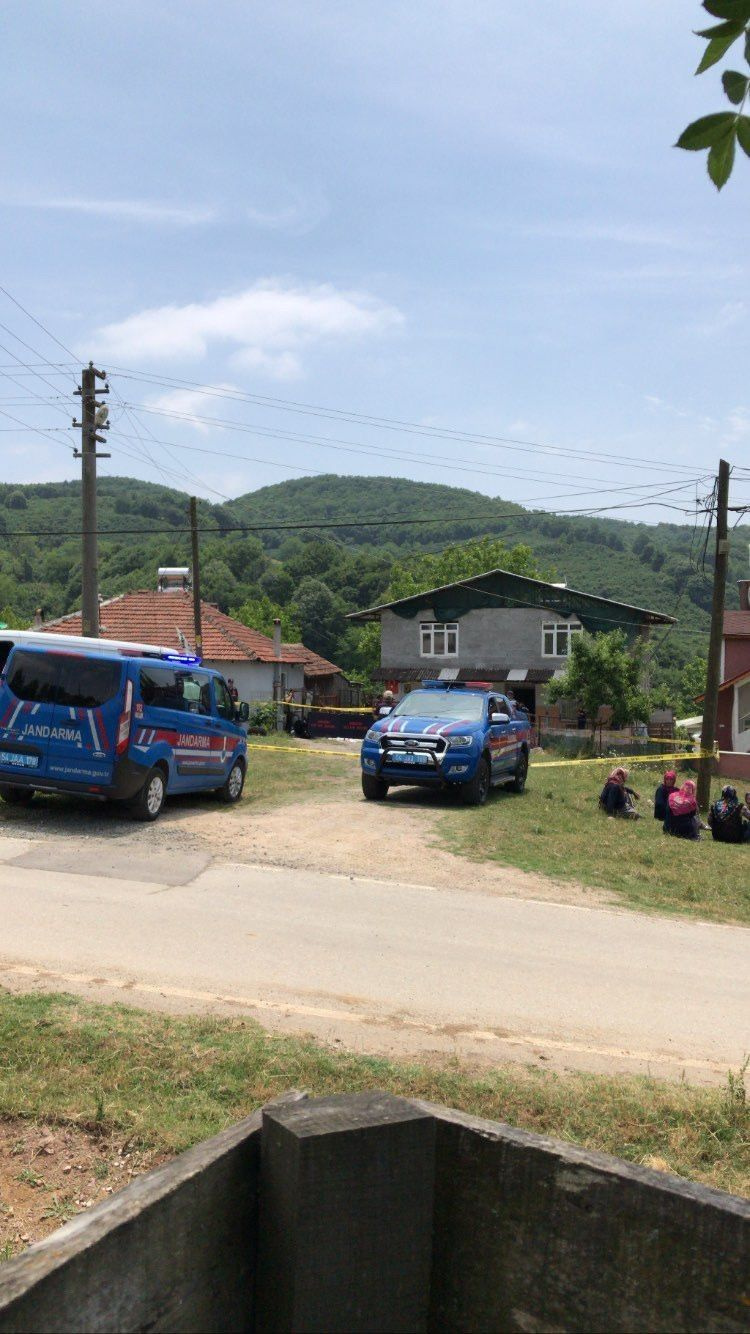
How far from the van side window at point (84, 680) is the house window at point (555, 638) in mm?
43146

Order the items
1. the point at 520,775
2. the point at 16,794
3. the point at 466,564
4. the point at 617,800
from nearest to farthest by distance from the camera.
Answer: the point at 16,794 < the point at 617,800 < the point at 520,775 < the point at 466,564

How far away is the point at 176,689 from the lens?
14492 millimetres

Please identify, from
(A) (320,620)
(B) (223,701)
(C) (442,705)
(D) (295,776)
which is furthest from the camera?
(A) (320,620)

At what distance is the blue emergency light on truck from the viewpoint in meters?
16.3

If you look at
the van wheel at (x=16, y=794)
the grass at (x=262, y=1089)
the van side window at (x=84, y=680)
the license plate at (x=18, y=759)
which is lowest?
the grass at (x=262, y=1089)

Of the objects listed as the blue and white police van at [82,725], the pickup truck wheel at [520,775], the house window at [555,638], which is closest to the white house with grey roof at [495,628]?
the house window at [555,638]

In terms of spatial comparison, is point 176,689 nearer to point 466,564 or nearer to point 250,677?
point 250,677

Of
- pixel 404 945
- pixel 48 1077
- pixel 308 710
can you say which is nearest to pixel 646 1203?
pixel 48 1077

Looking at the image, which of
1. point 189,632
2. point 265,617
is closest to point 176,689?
point 189,632

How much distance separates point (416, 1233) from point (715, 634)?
21.1 m

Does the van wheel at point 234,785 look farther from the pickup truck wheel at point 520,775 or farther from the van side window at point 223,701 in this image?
the pickup truck wheel at point 520,775

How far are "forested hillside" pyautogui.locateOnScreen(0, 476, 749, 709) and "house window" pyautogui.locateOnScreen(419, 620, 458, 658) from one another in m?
21.4

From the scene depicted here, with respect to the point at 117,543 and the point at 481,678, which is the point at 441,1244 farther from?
the point at 117,543

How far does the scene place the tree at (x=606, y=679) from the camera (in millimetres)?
39125
